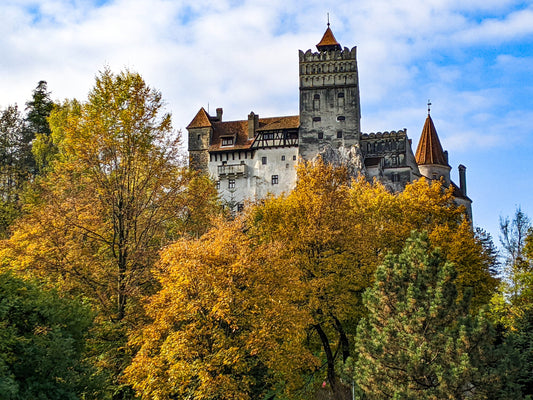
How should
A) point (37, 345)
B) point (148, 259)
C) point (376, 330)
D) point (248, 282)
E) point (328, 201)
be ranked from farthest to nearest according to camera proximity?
point (328, 201), point (148, 259), point (248, 282), point (376, 330), point (37, 345)

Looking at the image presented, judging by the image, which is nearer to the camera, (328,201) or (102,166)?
(102,166)

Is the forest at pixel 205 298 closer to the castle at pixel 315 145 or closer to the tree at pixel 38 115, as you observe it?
the tree at pixel 38 115

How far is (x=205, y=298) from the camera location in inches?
764

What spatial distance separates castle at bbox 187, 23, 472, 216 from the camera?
224ft

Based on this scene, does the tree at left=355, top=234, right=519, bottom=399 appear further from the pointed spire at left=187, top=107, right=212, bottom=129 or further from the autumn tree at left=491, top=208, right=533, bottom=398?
the pointed spire at left=187, top=107, right=212, bottom=129

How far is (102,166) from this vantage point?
71.6ft

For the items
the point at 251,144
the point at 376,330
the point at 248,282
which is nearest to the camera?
the point at 376,330

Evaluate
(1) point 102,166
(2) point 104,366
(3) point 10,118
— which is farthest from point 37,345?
(3) point 10,118

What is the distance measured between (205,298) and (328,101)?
175 ft

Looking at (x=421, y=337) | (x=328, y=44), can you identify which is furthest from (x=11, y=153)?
(x=328, y=44)

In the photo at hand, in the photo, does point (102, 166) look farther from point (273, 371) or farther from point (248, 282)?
point (273, 371)

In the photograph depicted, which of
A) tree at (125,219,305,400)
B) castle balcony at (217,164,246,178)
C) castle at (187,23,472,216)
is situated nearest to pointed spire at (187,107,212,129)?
castle at (187,23,472,216)

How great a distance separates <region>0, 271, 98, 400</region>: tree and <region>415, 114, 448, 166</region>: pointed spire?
5956 centimetres

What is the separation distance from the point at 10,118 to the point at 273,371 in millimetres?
33401
